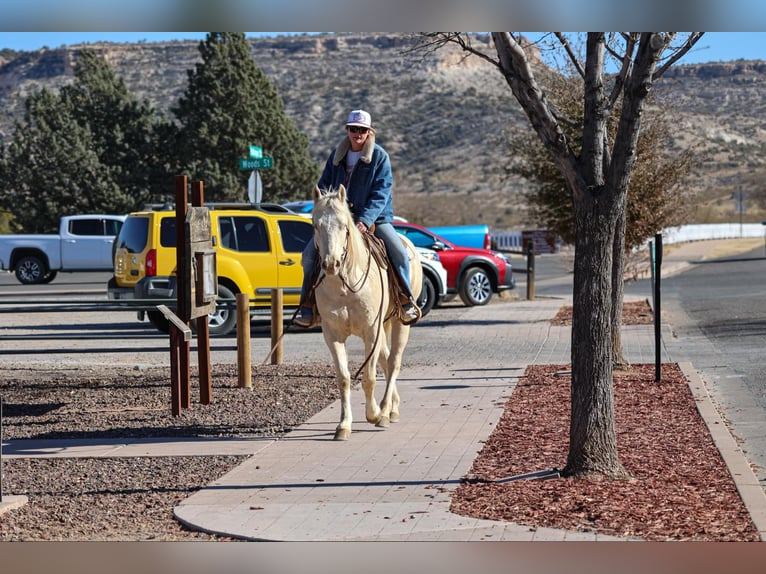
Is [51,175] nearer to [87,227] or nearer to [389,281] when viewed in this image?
[87,227]

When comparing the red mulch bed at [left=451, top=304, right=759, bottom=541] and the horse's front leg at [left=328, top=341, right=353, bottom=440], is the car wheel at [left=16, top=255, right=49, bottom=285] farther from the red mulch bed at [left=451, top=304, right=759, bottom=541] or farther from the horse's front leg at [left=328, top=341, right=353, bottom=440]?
the horse's front leg at [left=328, top=341, right=353, bottom=440]

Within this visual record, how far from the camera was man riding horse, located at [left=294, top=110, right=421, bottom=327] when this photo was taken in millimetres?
10320

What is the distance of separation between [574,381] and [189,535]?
2724mm

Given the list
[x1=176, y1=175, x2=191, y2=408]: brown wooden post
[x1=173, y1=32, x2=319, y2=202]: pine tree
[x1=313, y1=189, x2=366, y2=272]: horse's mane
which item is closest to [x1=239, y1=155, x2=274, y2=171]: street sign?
[x1=176, y1=175, x2=191, y2=408]: brown wooden post

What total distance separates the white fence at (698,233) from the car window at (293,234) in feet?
121

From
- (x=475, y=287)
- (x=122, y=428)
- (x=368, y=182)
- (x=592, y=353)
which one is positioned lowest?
(x=122, y=428)

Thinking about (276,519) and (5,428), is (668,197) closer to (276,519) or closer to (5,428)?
(5,428)

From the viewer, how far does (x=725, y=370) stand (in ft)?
47.0

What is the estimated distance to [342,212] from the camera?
9.41 meters

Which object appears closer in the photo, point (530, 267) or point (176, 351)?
point (176, 351)

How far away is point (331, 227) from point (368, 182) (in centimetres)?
124

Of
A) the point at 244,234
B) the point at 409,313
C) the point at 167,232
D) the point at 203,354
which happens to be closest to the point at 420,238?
the point at 244,234

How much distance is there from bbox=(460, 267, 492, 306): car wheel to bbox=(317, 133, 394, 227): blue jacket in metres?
14.8
